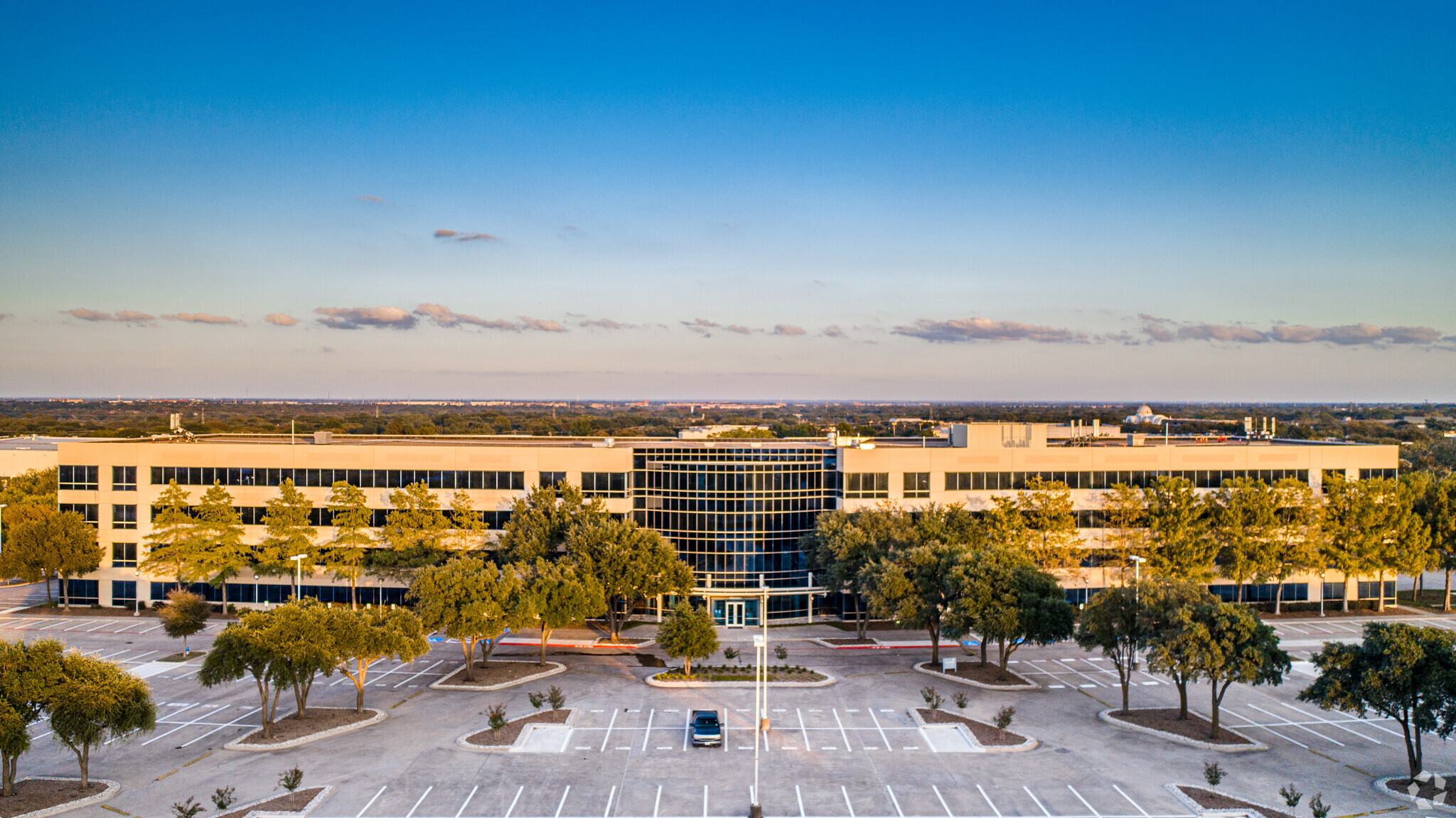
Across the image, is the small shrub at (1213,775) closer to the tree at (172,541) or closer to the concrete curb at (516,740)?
the concrete curb at (516,740)

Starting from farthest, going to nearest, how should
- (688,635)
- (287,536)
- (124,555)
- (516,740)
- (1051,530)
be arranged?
(124,555) < (287,536) < (1051,530) < (688,635) < (516,740)

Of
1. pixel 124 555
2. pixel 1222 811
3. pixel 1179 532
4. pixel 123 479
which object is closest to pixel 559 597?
pixel 1222 811

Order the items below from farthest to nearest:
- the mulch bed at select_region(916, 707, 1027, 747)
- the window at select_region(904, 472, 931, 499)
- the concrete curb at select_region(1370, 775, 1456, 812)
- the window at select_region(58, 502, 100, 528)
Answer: the window at select_region(58, 502, 100, 528), the window at select_region(904, 472, 931, 499), the mulch bed at select_region(916, 707, 1027, 747), the concrete curb at select_region(1370, 775, 1456, 812)

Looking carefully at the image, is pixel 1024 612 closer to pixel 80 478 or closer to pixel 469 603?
pixel 469 603

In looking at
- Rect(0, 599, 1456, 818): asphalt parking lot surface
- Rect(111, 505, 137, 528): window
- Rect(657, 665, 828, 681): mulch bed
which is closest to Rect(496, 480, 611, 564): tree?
Rect(0, 599, 1456, 818): asphalt parking lot surface

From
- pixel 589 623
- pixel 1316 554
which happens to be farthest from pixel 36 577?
pixel 1316 554

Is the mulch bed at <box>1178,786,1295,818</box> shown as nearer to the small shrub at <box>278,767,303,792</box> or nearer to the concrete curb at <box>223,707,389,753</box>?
the small shrub at <box>278,767,303,792</box>
